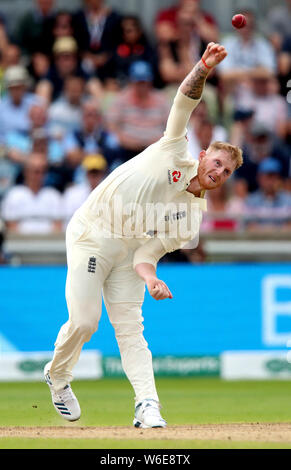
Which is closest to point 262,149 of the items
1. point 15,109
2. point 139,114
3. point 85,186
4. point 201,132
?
point 201,132

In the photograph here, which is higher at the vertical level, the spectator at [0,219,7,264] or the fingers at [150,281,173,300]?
the spectator at [0,219,7,264]

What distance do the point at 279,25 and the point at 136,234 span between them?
936 centimetres

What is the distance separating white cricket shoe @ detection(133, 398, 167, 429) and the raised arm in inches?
77.2

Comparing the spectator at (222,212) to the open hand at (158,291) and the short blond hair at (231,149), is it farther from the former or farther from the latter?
the open hand at (158,291)

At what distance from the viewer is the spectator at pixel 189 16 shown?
15062 millimetres

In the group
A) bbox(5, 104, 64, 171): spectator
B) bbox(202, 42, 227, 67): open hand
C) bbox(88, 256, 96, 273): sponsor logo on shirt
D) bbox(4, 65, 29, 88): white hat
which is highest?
bbox(4, 65, 29, 88): white hat

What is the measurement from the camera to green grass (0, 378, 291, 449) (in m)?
6.45

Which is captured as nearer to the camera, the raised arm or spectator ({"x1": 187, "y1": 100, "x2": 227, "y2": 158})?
the raised arm

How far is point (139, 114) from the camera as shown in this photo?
1408cm

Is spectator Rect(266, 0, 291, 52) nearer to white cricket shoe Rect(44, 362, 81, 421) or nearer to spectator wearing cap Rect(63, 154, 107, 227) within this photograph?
spectator wearing cap Rect(63, 154, 107, 227)

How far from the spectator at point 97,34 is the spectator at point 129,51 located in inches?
3.7

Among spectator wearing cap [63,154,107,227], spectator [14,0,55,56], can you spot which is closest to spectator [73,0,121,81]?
spectator [14,0,55,56]

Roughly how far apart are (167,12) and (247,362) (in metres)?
6.12

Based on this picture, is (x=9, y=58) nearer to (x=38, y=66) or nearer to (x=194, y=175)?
(x=38, y=66)
